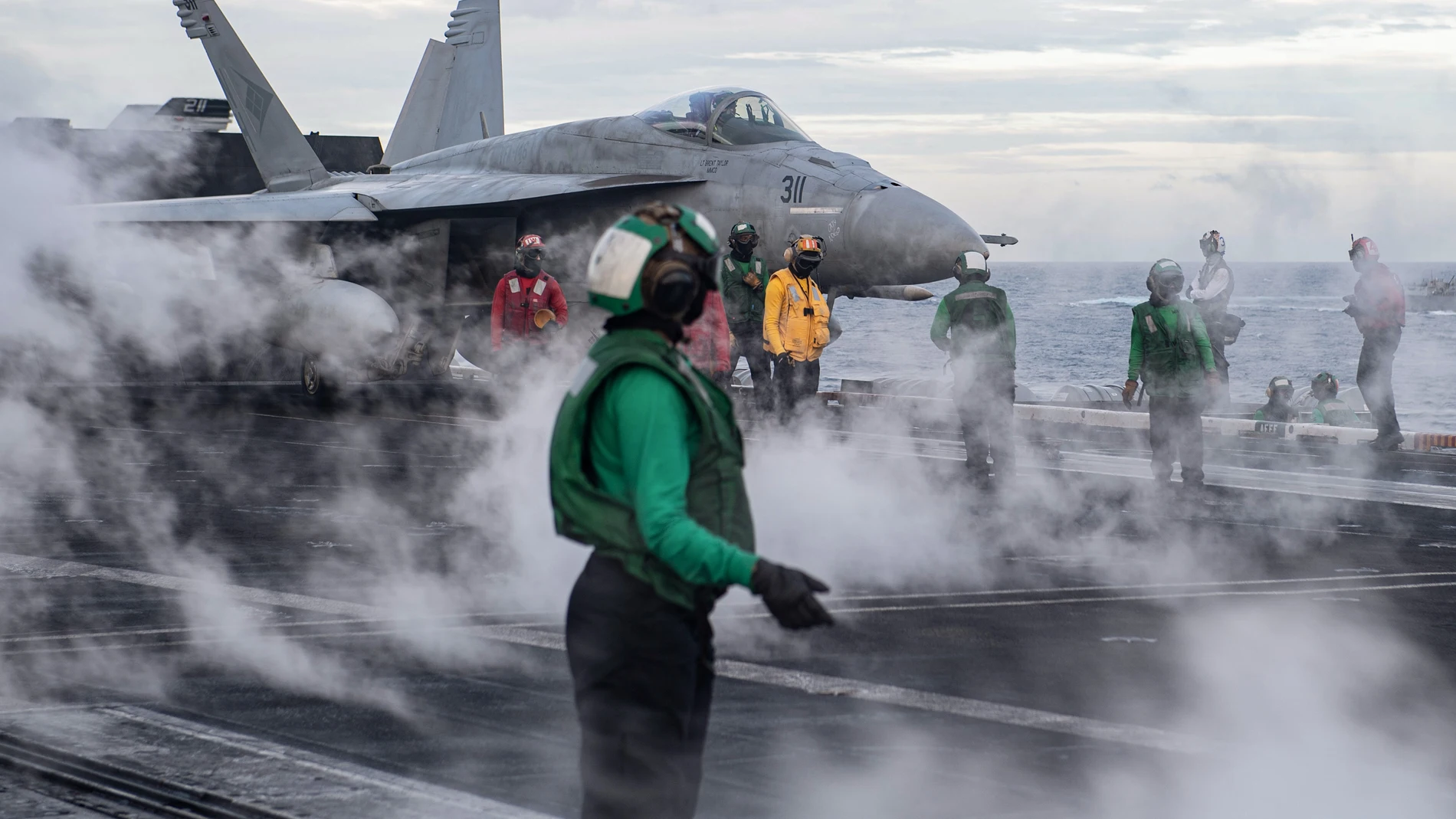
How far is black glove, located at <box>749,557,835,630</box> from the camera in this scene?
326cm

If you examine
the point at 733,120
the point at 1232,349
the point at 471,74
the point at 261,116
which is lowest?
the point at 1232,349

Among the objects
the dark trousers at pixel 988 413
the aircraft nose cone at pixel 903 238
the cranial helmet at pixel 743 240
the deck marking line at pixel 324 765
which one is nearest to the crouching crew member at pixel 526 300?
the cranial helmet at pixel 743 240

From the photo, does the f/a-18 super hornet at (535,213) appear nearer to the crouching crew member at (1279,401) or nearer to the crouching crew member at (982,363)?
the crouching crew member at (982,363)

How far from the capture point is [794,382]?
1473cm

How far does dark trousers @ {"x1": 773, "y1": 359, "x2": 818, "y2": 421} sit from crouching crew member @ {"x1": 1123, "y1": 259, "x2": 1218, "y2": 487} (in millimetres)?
3191

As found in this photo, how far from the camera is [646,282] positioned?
360 cm

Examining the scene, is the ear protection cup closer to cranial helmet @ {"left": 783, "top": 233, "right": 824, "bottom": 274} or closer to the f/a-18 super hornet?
cranial helmet @ {"left": 783, "top": 233, "right": 824, "bottom": 274}

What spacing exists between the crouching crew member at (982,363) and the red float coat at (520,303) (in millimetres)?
3619

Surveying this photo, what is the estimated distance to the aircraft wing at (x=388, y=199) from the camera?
1754 centimetres

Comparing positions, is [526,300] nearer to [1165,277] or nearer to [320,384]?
[1165,277]

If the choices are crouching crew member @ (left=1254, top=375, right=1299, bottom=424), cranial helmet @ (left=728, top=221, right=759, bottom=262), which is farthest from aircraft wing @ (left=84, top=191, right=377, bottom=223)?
crouching crew member @ (left=1254, top=375, right=1299, bottom=424)

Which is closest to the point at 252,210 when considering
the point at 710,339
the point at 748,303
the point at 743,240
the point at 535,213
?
the point at 535,213

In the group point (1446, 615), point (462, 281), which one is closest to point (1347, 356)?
point (462, 281)

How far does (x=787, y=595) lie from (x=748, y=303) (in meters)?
12.4
